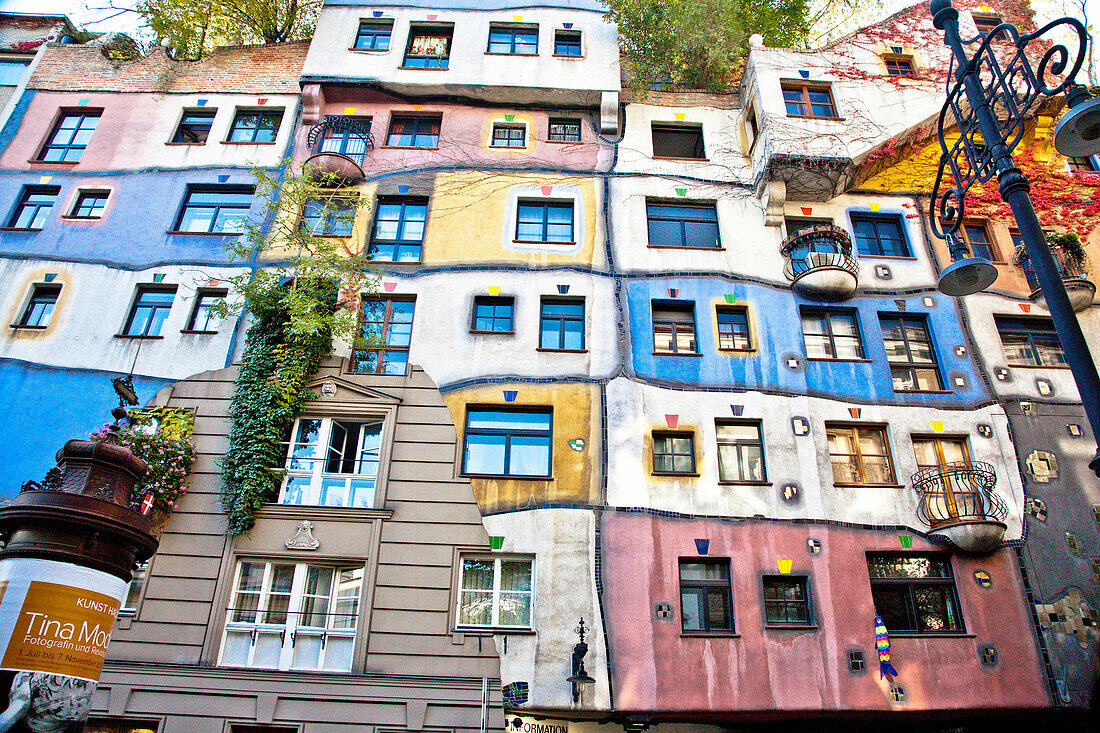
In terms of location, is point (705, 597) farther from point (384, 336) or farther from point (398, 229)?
point (398, 229)

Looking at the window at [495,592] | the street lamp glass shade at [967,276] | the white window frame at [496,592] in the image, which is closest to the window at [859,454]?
the white window frame at [496,592]

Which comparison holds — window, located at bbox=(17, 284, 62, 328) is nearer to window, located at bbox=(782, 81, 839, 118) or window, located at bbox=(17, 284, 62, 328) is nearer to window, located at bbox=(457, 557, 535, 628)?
window, located at bbox=(457, 557, 535, 628)

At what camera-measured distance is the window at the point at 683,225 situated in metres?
18.1

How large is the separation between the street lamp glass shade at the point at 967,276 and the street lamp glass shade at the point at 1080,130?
144 cm

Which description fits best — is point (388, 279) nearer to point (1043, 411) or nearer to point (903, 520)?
point (903, 520)

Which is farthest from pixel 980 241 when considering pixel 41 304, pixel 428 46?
pixel 41 304

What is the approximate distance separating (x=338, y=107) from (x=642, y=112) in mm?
8392

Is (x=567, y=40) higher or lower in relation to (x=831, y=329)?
higher

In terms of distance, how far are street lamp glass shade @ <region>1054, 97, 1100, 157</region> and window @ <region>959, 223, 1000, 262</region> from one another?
12322 millimetres

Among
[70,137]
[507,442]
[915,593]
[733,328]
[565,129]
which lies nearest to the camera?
[915,593]

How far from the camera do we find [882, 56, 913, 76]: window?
20375 millimetres

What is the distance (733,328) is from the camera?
16797 mm

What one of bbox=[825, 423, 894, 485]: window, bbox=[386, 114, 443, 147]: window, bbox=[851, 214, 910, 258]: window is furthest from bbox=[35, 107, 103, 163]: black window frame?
bbox=[851, 214, 910, 258]: window

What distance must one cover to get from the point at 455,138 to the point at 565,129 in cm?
303
